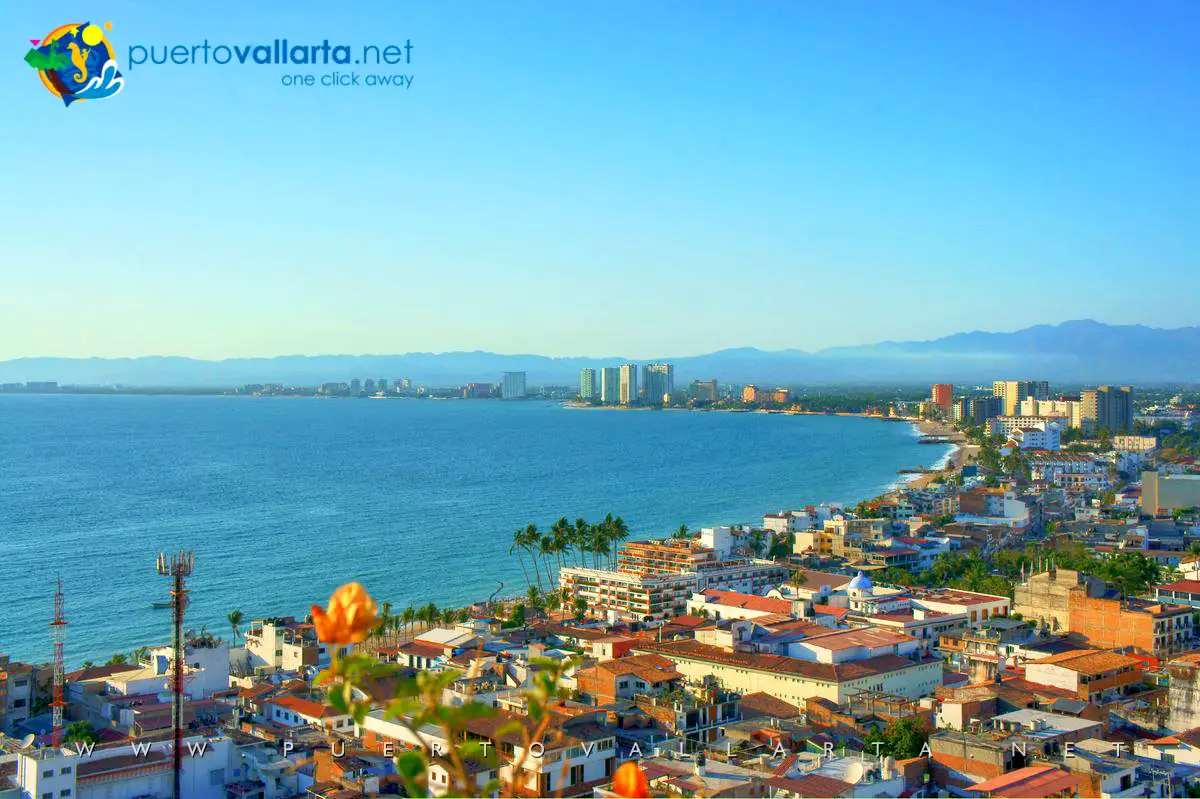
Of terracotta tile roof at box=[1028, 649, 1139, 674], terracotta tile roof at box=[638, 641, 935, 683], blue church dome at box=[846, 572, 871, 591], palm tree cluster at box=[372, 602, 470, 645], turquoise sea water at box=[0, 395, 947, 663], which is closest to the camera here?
terracotta tile roof at box=[1028, 649, 1139, 674]

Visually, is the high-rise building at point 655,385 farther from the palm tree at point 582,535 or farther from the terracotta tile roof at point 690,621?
the terracotta tile roof at point 690,621

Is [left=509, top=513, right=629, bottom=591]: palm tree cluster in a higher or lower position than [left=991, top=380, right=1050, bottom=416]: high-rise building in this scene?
lower

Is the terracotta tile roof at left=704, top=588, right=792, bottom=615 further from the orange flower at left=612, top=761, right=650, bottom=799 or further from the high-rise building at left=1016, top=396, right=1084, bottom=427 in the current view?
the high-rise building at left=1016, top=396, right=1084, bottom=427

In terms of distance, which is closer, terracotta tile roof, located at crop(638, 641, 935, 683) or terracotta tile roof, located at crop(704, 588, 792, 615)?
terracotta tile roof, located at crop(638, 641, 935, 683)

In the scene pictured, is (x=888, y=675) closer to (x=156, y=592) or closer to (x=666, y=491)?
(x=156, y=592)

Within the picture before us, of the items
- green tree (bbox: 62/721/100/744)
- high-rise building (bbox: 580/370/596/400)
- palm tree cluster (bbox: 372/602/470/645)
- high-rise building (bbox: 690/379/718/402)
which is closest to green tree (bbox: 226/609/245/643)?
palm tree cluster (bbox: 372/602/470/645)

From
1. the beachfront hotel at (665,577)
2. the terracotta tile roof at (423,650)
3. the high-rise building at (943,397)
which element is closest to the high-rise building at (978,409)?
the high-rise building at (943,397)

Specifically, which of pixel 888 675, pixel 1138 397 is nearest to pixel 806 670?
Result: pixel 888 675

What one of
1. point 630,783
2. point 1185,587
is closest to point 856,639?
point 1185,587

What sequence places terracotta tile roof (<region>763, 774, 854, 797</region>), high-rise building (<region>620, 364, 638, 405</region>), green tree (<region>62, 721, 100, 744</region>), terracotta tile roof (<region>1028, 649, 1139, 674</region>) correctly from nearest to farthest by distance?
terracotta tile roof (<region>763, 774, 854, 797</region>) < green tree (<region>62, 721, 100, 744</region>) < terracotta tile roof (<region>1028, 649, 1139, 674</region>) < high-rise building (<region>620, 364, 638, 405</region>)
